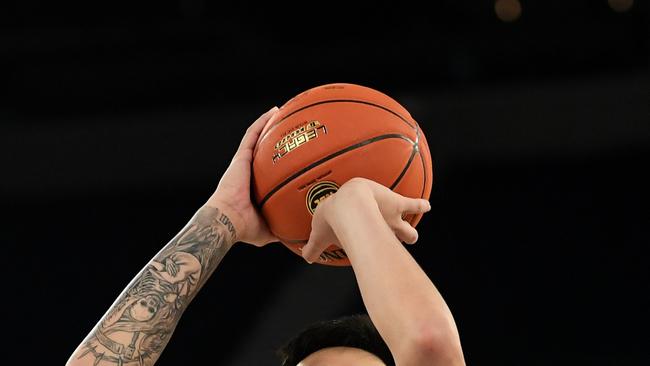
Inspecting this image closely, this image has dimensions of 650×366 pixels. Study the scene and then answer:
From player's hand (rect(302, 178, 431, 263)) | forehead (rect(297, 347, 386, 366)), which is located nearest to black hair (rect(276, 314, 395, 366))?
forehead (rect(297, 347, 386, 366))

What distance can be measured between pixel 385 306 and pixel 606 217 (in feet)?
12.3

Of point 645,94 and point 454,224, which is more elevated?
point 645,94

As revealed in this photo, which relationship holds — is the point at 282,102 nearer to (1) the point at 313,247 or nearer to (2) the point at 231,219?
(2) the point at 231,219

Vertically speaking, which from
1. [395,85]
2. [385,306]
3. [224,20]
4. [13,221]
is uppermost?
[224,20]

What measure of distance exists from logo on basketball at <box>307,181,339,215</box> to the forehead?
37 cm

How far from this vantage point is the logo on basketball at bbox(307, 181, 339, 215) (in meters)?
1.67

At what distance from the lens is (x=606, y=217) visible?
480 centimetres

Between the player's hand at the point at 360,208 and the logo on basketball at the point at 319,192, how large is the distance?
4 centimetres

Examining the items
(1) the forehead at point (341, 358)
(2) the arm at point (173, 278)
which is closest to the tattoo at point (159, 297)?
(2) the arm at point (173, 278)

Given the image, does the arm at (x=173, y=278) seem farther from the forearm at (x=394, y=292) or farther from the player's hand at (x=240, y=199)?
the forearm at (x=394, y=292)

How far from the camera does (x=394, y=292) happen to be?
1326 millimetres

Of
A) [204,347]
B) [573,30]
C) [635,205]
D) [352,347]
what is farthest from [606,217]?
[352,347]

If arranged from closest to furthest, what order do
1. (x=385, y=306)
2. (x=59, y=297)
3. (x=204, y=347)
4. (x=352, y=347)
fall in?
(x=385, y=306), (x=352, y=347), (x=204, y=347), (x=59, y=297)

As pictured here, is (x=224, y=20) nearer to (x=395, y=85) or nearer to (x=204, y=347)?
(x=395, y=85)
